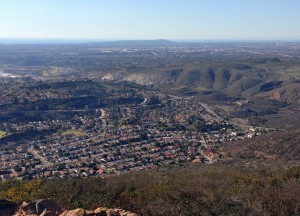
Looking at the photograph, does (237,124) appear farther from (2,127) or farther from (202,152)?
(2,127)

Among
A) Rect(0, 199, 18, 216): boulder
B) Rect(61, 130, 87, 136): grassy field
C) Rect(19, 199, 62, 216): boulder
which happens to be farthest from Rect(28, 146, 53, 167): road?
Rect(19, 199, 62, 216): boulder

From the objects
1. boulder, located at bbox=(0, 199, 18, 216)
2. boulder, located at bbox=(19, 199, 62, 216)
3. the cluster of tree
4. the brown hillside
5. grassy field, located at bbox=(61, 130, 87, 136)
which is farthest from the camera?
grassy field, located at bbox=(61, 130, 87, 136)

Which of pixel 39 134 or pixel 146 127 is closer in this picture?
pixel 39 134

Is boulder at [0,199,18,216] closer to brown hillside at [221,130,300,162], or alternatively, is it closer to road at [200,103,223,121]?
brown hillside at [221,130,300,162]

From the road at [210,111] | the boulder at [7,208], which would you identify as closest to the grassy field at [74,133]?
the road at [210,111]

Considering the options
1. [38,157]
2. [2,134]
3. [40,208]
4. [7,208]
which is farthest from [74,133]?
[40,208]

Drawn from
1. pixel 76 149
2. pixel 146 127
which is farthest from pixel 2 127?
pixel 146 127

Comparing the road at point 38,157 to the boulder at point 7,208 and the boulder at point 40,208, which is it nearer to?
the boulder at point 7,208

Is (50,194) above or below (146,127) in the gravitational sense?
above

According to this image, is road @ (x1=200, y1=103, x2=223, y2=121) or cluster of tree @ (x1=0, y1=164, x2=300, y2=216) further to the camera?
road @ (x1=200, y1=103, x2=223, y2=121)
